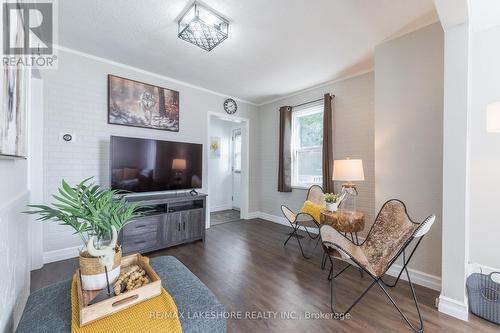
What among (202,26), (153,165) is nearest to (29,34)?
(202,26)

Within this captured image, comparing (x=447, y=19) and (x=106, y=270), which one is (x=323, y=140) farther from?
(x=106, y=270)

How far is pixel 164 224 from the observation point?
9.90 feet

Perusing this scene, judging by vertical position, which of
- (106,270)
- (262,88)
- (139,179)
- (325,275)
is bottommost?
(325,275)

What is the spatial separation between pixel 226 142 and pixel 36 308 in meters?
5.02

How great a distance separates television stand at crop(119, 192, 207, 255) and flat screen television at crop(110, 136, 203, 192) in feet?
0.74

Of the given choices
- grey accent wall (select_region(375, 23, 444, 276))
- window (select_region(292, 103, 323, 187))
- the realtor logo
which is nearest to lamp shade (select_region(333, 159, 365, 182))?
grey accent wall (select_region(375, 23, 444, 276))

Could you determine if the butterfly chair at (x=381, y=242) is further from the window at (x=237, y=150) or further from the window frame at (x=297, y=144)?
the window at (x=237, y=150)


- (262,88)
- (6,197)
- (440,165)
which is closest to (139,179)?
(6,197)

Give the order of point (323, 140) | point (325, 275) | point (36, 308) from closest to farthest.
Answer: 1. point (36, 308)
2. point (325, 275)
3. point (323, 140)

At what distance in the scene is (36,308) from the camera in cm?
94

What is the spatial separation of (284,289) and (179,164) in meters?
2.36

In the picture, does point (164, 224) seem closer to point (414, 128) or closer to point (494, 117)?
point (414, 128)

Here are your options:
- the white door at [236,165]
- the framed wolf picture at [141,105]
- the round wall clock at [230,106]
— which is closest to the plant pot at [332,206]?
the framed wolf picture at [141,105]

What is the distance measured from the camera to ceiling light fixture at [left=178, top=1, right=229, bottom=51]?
200 cm
